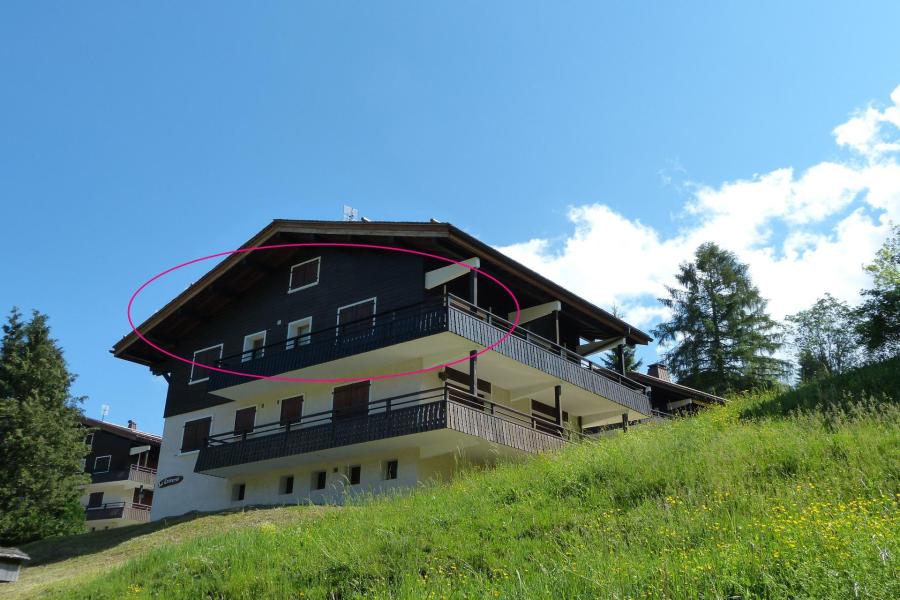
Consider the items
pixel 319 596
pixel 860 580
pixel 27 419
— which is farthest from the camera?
pixel 27 419

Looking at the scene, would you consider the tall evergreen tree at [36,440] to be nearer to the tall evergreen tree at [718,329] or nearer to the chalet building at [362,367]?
the chalet building at [362,367]

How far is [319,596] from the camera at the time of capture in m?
11.6

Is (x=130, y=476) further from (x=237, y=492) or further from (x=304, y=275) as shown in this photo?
(x=304, y=275)

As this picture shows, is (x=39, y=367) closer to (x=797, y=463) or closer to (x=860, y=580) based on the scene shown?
(x=797, y=463)

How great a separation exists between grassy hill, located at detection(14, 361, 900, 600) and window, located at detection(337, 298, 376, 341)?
26.9ft

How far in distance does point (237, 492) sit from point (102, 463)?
20.4 m

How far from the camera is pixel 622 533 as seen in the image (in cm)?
1127

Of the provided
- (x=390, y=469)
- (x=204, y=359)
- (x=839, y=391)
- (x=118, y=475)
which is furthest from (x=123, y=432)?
(x=839, y=391)

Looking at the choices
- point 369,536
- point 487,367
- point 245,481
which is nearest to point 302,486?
point 245,481

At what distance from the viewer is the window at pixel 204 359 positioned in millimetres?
32531

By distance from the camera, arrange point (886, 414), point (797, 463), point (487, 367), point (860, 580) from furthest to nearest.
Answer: point (487, 367)
point (886, 414)
point (797, 463)
point (860, 580)

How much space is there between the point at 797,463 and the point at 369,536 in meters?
7.15

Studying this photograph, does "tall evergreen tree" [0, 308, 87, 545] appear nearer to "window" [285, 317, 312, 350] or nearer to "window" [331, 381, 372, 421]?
"window" [285, 317, 312, 350]

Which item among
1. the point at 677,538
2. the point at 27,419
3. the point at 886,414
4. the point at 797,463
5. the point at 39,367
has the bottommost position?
the point at 677,538
